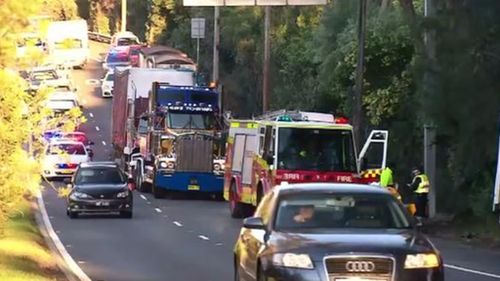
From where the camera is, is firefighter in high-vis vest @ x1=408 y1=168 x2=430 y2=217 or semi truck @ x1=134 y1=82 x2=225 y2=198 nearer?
firefighter in high-vis vest @ x1=408 y1=168 x2=430 y2=217

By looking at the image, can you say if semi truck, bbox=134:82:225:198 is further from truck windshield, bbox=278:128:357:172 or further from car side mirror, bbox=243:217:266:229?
car side mirror, bbox=243:217:266:229

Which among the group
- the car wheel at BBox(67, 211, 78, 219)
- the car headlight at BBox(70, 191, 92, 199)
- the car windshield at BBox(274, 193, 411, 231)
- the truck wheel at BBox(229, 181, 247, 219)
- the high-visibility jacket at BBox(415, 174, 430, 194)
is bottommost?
the car wheel at BBox(67, 211, 78, 219)

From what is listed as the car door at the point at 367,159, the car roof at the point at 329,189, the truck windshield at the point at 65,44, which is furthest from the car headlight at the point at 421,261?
the car door at the point at 367,159

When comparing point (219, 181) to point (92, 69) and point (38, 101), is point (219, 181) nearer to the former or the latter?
point (38, 101)

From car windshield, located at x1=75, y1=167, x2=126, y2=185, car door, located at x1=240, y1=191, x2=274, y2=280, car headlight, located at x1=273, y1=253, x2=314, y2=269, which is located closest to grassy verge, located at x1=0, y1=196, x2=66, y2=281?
car door, located at x1=240, y1=191, x2=274, y2=280

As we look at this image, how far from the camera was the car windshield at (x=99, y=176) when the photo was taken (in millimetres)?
38500

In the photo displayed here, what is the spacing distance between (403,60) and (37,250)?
2174 cm

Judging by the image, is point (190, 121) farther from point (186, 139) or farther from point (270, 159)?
point (270, 159)

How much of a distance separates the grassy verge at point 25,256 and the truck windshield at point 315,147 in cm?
672

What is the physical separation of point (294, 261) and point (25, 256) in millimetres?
9725

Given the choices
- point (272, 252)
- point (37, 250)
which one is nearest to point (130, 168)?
point (37, 250)

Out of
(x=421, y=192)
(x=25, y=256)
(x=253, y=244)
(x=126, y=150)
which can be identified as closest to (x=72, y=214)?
(x=421, y=192)

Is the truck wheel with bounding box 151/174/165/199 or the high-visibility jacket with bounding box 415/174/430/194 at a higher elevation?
the high-visibility jacket with bounding box 415/174/430/194

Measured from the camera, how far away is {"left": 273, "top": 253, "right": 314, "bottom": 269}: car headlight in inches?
527
